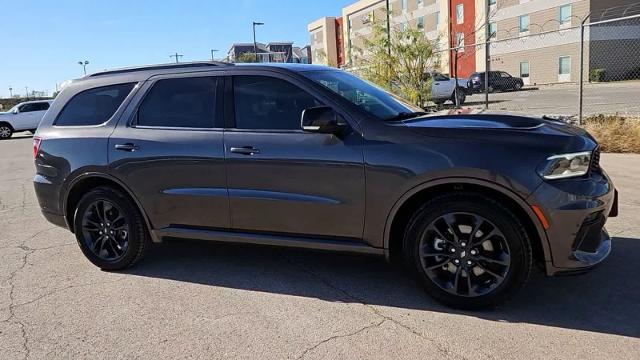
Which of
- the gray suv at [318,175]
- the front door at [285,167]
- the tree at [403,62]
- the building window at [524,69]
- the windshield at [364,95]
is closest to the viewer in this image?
the gray suv at [318,175]

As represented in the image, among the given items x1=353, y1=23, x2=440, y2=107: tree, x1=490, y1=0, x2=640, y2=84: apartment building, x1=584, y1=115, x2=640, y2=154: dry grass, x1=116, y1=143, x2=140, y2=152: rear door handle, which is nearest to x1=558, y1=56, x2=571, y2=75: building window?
x1=490, y1=0, x2=640, y2=84: apartment building

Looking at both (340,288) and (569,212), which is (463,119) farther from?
(340,288)

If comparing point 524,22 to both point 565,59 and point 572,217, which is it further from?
point 572,217

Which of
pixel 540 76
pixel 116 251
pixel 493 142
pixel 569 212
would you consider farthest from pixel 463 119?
pixel 540 76

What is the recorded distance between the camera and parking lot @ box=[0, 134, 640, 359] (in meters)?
3.37

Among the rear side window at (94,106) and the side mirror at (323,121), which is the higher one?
the rear side window at (94,106)

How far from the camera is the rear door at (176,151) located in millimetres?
4477

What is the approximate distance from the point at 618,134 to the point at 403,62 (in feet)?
15.0

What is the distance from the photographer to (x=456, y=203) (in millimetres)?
3680

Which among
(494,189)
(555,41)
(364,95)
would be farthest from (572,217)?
(555,41)

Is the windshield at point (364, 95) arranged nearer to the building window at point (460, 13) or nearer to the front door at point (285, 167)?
the front door at point (285, 167)

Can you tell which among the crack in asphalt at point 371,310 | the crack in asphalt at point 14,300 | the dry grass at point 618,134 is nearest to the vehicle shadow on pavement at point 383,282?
the crack in asphalt at point 371,310

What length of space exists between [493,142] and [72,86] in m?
4.01

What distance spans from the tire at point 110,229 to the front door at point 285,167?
1.07 metres
